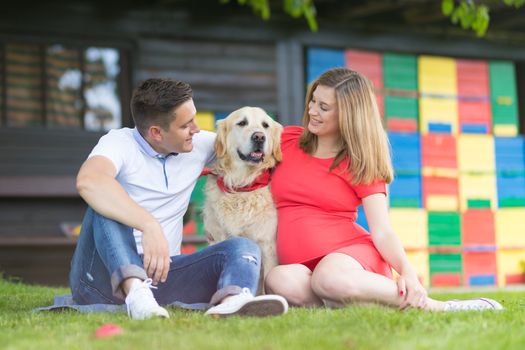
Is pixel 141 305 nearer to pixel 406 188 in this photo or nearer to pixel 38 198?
pixel 38 198

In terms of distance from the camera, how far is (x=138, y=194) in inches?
131

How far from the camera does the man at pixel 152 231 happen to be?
9.46 feet

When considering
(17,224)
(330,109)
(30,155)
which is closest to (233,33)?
(30,155)

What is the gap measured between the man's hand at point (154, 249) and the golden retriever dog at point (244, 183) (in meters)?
0.72

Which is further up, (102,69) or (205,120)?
(102,69)

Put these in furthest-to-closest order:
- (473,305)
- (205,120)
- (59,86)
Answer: (205,120) < (59,86) < (473,305)

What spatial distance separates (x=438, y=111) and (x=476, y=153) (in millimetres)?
713

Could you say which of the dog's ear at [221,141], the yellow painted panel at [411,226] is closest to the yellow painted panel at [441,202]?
the yellow painted panel at [411,226]

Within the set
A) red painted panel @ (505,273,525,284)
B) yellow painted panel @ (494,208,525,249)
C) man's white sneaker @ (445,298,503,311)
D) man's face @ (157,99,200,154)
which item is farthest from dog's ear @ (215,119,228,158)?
red painted panel @ (505,273,525,284)

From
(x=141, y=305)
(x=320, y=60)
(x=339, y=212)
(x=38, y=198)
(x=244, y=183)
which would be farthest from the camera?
(x=320, y=60)

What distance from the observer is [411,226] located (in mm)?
8875

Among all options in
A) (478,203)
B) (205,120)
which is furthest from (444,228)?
(205,120)

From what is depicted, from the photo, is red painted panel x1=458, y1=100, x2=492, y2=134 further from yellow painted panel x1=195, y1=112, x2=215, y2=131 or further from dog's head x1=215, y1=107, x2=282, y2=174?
dog's head x1=215, y1=107, x2=282, y2=174

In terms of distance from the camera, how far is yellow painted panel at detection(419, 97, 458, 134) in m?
9.02
